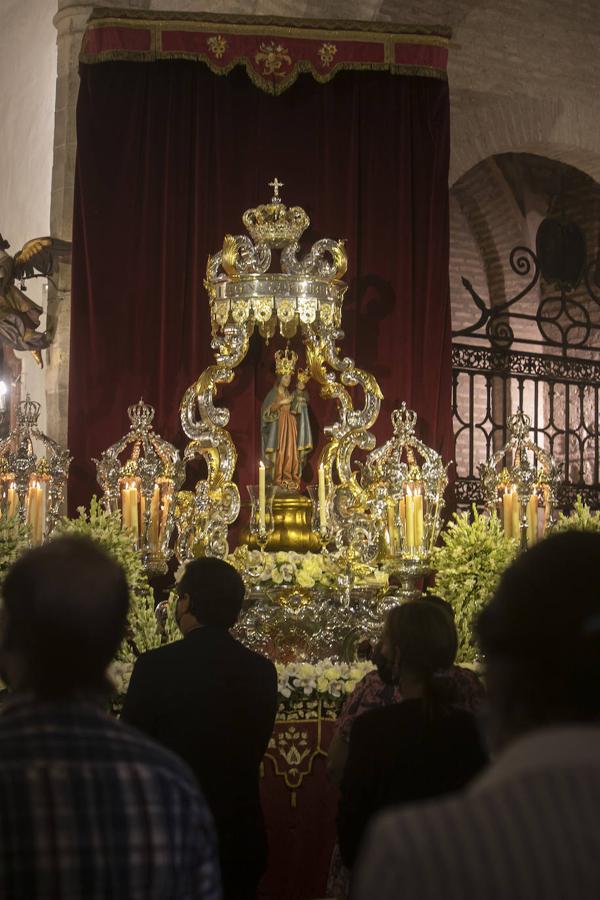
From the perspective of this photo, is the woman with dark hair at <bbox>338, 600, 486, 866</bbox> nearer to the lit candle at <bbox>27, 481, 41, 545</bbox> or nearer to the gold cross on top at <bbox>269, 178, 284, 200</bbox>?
the lit candle at <bbox>27, 481, 41, 545</bbox>

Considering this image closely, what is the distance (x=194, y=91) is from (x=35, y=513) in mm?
3706

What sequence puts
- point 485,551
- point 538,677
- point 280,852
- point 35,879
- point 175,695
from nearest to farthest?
point 538,677
point 35,879
point 175,695
point 280,852
point 485,551

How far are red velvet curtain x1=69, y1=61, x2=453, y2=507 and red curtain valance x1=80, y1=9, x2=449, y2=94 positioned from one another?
0.23 meters

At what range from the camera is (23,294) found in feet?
35.1

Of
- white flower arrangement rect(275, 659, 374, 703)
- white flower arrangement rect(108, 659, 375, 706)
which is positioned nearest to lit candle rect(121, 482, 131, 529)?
white flower arrangement rect(108, 659, 375, 706)

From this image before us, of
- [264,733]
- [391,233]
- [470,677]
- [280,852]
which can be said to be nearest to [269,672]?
[264,733]

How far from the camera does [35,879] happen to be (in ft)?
6.81

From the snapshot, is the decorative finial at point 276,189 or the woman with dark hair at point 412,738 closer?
the woman with dark hair at point 412,738

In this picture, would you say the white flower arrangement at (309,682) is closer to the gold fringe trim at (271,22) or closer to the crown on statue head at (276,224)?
the crown on statue head at (276,224)

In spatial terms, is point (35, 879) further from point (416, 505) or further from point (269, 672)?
point (416, 505)

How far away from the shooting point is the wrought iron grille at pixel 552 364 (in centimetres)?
1370

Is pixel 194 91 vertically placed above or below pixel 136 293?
above

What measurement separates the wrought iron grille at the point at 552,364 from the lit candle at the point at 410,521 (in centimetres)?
434

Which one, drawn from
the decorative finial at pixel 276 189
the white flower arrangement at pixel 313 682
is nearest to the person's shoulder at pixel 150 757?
the white flower arrangement at pixel 313 682
